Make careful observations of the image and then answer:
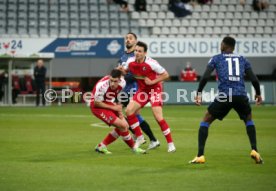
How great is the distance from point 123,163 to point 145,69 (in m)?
2.43

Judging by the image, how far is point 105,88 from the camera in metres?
12.0

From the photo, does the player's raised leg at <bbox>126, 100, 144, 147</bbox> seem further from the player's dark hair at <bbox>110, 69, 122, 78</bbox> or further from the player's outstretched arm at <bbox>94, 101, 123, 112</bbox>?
the player's dark hair at <bbox>110, 69, 122, 78</bbox>

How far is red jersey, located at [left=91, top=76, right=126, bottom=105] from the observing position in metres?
12.0

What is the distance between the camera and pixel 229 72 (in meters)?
10.4

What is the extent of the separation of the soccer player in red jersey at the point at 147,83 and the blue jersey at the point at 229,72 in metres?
2.08

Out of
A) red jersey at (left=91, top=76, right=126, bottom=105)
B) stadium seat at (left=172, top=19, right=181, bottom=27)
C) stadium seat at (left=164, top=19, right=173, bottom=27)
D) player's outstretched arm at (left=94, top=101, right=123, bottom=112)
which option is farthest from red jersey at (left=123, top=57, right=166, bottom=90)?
stadium seat at (left=172, top=19, right=181, bottom=27)

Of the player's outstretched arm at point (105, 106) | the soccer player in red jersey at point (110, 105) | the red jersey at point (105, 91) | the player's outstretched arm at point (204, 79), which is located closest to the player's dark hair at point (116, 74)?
A: the soccer player in red jersey at point (110, 105)

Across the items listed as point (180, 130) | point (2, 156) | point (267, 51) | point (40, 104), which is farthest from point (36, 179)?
point (267, 51)

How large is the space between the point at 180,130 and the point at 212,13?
1942 centimetres

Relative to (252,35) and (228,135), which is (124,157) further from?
(252,35)

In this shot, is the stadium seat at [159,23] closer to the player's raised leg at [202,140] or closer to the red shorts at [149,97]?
the red shorts at [149,97]

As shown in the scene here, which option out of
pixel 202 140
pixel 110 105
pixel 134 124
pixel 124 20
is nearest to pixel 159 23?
pixel 124 20

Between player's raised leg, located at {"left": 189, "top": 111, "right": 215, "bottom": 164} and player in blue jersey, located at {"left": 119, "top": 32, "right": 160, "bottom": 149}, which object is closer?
player's raised leg, located at {"left": 189, "top": 111, "right": 215, "bottom": 164}

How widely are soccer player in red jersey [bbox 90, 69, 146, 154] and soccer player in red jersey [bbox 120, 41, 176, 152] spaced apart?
369 millimetres
